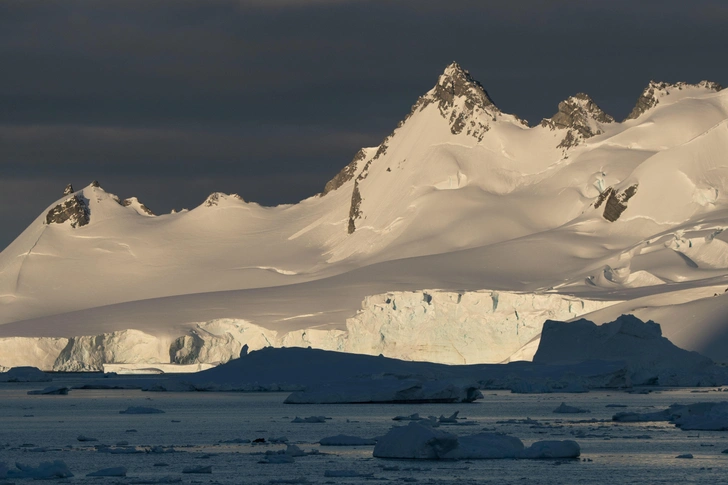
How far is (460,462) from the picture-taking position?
113 ft

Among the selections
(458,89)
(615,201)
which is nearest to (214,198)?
(458,89)

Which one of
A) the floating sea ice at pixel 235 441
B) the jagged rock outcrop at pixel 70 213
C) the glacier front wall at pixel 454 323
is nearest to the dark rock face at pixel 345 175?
the jagged rock outcrop at pixel 70 213

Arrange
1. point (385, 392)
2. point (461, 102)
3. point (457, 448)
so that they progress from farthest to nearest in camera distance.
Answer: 1. point (461, 102)
2. point (385, 392)
3. point (457, 448)

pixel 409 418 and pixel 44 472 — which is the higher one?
pixel 409 418

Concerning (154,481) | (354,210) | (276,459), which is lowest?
(154,481)

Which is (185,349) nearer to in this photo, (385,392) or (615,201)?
(615,201)

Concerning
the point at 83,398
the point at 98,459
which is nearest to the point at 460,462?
the point at 98,459

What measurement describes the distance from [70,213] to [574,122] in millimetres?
59206

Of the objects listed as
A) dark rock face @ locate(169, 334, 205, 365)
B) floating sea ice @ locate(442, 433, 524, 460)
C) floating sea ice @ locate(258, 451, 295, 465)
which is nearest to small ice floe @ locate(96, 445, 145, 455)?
floating sea ice @ locate(258, 451, 295, 465)

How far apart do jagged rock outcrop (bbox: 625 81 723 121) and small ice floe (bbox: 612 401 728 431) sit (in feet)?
350

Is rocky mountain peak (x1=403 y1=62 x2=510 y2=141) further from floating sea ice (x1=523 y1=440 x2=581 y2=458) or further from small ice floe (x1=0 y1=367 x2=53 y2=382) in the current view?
floating sea ice (x1=523 y1=440 x2=581 y2=458)

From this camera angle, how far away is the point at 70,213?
163250 millimetres

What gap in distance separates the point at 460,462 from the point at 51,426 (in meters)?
19.1

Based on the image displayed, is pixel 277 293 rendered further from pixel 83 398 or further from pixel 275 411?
pixel 275 411
